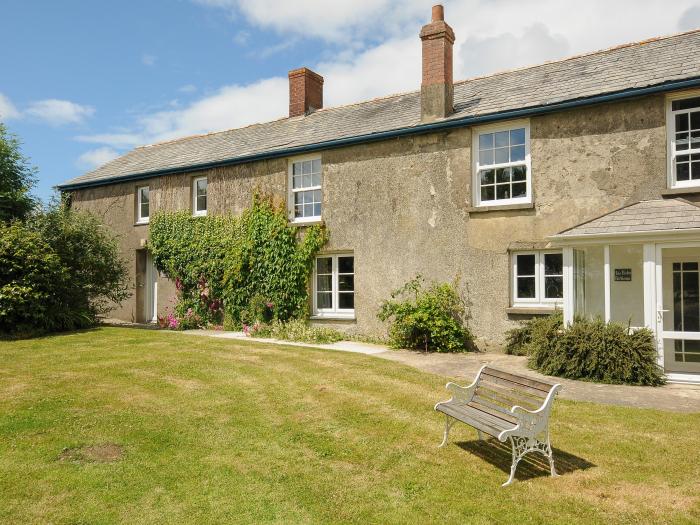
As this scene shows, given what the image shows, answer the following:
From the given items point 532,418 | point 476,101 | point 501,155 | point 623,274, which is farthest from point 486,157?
point 532,418

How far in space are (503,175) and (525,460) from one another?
27.5 feet

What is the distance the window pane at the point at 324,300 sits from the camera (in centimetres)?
1547

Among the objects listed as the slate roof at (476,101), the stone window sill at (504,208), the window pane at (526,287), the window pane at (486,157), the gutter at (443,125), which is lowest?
the window pane at (526,287)

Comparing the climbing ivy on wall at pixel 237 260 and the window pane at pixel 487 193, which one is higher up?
the window pane at pixel 487 193

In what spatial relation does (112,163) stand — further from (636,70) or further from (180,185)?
(636,70)

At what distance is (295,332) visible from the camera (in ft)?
47.9

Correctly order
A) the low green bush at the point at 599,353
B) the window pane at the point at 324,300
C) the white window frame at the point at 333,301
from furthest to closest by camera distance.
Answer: the window pane at the point at 324,300 < the white window frame at the point at 333,301 < the low green bush at the point at 599,353

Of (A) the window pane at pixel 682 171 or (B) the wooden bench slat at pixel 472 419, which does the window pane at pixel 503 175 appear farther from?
(B) the wooden bench slat at pixel 472 419

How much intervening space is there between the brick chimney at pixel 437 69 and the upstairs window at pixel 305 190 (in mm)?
3664

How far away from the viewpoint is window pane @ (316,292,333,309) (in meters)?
15.5

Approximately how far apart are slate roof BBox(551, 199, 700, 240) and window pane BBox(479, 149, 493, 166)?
297 centimetres

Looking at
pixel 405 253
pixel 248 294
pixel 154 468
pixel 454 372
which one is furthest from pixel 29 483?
pixel 248 294

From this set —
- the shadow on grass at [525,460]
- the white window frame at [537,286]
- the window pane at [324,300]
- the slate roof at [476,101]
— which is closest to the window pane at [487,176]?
the slate roof at [476,101]

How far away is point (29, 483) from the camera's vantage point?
5051 mm
